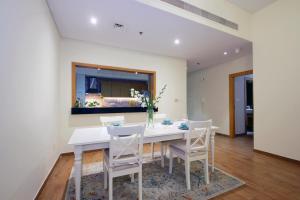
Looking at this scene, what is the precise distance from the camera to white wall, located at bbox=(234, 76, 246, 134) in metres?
5.02

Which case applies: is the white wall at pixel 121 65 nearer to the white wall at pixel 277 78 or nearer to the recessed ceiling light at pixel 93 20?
the recessed ceiling light at pixel 93 20

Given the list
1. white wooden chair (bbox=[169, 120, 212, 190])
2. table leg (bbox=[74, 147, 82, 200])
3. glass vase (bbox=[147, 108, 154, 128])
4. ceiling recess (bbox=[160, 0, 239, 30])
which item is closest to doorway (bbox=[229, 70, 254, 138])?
ceiling recess (bbox=[160, 0, 239, 30])

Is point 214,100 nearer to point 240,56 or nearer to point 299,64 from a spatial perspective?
point 240,56

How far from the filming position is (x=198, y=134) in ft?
6.77

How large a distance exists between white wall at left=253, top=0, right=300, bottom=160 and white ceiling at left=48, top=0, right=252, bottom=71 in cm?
49

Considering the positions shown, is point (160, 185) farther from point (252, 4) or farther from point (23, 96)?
point (252, 4)

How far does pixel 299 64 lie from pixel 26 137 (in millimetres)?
4373

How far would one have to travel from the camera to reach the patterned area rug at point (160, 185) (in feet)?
5.99

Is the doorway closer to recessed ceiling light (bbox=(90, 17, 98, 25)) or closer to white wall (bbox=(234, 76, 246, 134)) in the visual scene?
white wall (bbox=(234, 76, 246, 134))

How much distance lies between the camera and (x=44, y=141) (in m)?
2.13

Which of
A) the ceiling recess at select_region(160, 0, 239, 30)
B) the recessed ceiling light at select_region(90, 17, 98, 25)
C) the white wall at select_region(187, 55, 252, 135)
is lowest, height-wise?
the white wall at select_region(187, 55, 252, 135)

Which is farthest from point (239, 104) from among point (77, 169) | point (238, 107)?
point (77, 169)

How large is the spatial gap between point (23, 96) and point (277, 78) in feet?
13.9

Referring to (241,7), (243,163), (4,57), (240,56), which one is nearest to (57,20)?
(4,57)
